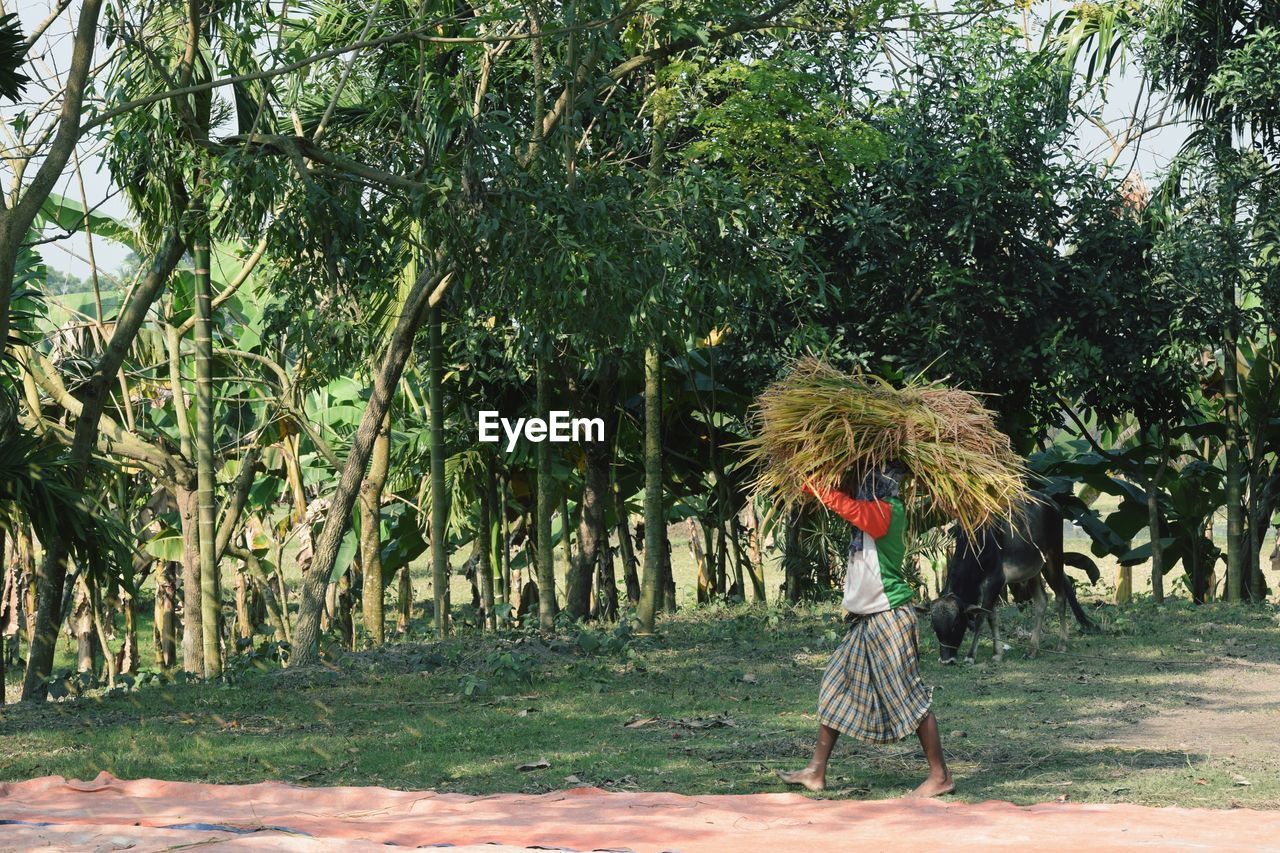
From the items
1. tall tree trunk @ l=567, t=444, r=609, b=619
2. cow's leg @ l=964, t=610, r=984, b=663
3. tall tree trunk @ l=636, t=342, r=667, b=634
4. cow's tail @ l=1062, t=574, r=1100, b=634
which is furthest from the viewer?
tall tree trunk @ l=567, t=444, r=609, b=619

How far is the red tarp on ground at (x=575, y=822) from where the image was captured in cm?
528

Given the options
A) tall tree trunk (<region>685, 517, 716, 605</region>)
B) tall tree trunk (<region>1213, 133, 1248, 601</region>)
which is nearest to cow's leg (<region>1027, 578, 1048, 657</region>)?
tall tree trunk (<region>1213, 133, 1248, 601</region>)

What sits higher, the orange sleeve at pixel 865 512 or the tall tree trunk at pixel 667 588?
the orange sleeve at pixel 865 512

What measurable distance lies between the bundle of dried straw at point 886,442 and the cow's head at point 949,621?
3.73 m

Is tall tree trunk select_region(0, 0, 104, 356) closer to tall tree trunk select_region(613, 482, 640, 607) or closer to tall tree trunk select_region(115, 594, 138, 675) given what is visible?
tall tree trunk select_region(613, 482, 640, 607)

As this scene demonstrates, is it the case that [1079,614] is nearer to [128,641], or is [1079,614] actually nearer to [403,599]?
[403,599]

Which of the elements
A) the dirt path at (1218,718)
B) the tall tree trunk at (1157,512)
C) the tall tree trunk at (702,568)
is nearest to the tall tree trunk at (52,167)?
the dirt path at (1218,718)

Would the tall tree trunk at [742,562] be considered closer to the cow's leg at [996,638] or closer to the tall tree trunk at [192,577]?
the cow's leg at [996,638]

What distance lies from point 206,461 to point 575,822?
6.79 m

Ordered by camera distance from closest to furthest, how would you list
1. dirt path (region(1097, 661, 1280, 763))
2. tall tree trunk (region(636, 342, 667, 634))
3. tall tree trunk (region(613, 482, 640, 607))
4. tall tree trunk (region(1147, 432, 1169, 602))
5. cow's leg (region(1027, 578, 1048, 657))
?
dirt path (region(1097, 661, 1280, 763)), cow's leg (region(1027, 578, 1048, 657)), tall tree trunk (region(636, 342, 667, 634)), tall tree trunk (region(1147, 432, 1169, 602)), tall tree trunk (region(613, 482, 640, 607))

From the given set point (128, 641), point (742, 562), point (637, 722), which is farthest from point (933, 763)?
point (128, 641)

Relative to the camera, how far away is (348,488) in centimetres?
1122

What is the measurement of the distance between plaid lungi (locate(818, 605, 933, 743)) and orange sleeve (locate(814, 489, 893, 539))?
0.37 m

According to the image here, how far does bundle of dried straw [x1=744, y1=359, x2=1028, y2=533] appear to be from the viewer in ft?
21.3
